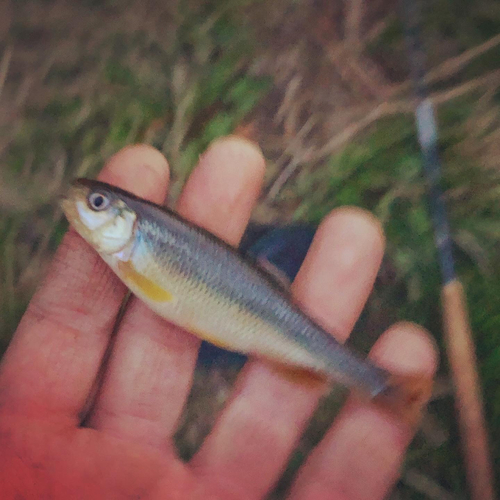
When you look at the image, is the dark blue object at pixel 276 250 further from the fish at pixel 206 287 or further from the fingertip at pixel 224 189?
the fish at pixel 206 287

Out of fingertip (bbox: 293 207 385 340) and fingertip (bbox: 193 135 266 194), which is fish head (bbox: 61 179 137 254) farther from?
fingertip (bbox: 293 207 385 340)

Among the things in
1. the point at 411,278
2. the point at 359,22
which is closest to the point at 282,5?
the point at 359,22

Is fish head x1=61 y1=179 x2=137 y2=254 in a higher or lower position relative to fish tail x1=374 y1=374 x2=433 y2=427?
higher

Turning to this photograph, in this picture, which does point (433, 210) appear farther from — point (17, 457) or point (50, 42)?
point (50, 42)

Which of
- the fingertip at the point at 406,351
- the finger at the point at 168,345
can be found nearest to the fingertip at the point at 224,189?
the finger at the point at 168,345

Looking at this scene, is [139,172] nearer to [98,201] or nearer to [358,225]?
[98,201]

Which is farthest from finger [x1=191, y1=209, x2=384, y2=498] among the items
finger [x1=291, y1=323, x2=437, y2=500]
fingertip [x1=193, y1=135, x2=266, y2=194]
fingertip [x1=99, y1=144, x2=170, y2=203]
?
fingertip [x1=99, y1=144, x2=170, y2=203]
